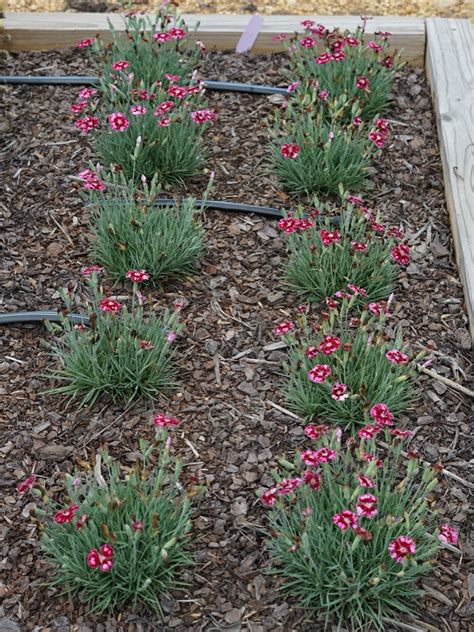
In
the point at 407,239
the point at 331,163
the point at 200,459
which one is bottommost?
the point at 200,459

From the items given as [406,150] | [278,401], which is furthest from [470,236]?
[278,401]

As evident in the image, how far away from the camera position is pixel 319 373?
→ 9.30ft

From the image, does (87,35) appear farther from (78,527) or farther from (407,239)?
(78,527)

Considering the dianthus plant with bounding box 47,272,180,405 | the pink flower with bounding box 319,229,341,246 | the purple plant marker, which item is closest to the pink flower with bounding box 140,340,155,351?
the dianthus plant with bounding box 47,272,180,405

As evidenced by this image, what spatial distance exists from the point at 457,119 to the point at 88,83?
5.74ft

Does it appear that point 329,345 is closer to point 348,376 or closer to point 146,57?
point 348,376

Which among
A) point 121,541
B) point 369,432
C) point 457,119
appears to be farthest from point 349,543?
point 457,119

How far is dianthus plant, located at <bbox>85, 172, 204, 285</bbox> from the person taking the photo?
3482mm

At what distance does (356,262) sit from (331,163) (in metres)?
0.62

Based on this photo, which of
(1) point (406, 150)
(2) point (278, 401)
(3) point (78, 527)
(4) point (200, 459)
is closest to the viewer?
(3) point (78, 527)

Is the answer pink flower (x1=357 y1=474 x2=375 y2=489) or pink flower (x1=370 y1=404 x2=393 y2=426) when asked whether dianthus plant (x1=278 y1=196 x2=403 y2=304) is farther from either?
pink flower (x1=357 y1=474 x2=375 y2=489)

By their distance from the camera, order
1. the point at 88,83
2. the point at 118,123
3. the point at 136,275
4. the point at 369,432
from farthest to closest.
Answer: the point at 88,83 < the point at 118,123 < the point at 136,275 < the point at 369,432

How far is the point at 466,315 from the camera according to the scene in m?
3.50

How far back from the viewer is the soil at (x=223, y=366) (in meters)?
2.60
